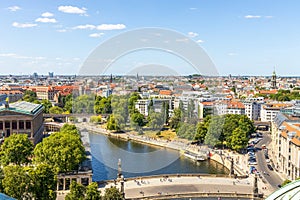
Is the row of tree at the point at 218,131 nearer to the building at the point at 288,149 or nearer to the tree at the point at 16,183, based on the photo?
the building at the point at 288,149

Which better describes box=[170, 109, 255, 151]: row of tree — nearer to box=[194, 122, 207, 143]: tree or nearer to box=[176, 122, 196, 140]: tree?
box=[194, 122, 207, 143]: tree

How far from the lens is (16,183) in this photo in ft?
38.3

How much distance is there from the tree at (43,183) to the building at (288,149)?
37.4 ft

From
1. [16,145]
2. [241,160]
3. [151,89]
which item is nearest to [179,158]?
[241,160]

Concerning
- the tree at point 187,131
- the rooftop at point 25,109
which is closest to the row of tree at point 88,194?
the tree at point 187,131

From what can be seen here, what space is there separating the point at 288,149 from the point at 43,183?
12.3m

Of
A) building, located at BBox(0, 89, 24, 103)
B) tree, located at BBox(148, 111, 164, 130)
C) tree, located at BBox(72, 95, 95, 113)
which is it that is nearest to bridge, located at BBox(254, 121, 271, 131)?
tree, located at BBox(72, 95, 95, 113)

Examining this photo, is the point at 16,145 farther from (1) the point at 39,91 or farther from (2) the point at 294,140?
(1) the point at 39,91

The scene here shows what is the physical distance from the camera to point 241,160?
20562 mm

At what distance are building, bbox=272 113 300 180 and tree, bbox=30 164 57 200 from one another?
37.4 feet

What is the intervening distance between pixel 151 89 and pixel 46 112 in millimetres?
18103

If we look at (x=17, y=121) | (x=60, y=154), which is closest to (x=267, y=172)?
(x=60, y=154)

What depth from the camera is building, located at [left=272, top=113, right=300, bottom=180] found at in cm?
1659

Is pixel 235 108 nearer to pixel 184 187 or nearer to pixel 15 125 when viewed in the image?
pixel 15 125
